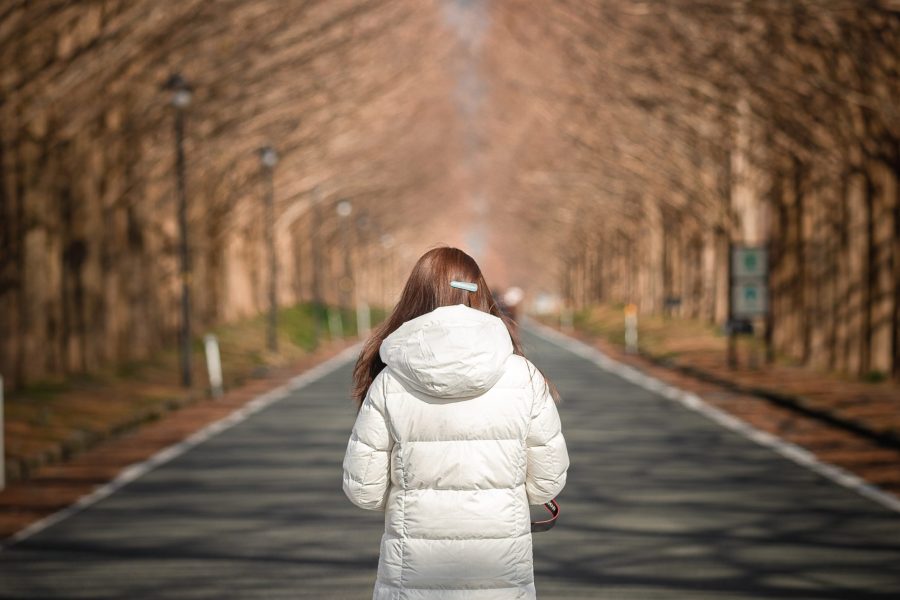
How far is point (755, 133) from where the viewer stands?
32.4m

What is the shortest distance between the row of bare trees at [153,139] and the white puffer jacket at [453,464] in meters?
13.7

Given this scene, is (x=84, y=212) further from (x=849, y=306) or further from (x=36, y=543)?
(x=36, y=543)

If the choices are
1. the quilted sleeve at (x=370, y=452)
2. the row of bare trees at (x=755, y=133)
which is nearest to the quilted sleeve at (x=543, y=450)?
the quilted sleeve at (x=370, y=452)

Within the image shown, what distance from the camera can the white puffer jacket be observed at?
4.45m

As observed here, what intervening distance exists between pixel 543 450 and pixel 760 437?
13363 mm

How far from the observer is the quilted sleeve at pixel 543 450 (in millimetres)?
4508

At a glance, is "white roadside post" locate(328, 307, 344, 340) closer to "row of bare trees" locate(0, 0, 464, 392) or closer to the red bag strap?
"row of bare trees" locate(0, 0, 464, 392)

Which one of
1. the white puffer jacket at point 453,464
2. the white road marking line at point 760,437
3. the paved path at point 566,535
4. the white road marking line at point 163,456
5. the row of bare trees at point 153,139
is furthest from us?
the row of bare trees at point 153,139

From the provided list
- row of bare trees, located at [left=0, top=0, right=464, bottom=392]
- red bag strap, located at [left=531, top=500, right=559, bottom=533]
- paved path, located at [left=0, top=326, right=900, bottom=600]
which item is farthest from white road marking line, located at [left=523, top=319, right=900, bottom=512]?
row of bare trees, located at [left=0, top=0, right=464, bottom=392]

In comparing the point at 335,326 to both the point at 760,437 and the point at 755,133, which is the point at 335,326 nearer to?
the point at 755,133

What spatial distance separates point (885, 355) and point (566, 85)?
22.5 m

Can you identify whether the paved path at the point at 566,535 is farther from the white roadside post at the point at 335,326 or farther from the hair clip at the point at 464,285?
the white roadside post at the point at 335,326

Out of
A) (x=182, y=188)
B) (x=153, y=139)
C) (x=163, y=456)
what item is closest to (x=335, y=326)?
(x=153, y=139)

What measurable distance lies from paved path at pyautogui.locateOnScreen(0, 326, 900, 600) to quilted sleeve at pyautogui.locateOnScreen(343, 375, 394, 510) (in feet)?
12.7
